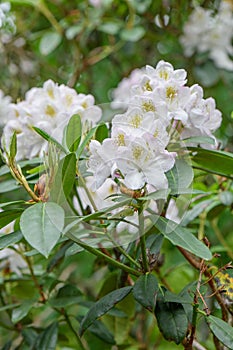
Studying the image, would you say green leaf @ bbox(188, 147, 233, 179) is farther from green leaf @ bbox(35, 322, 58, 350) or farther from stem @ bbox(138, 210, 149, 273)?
green leaf @ bbox(35, 322, 58, 350)

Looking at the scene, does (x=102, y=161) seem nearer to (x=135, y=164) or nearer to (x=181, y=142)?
(x=135, y=164)

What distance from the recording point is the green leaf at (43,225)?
24.9 inches

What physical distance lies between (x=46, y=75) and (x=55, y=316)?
1.05 meters

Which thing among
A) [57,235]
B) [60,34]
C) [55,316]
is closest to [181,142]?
[57,235]

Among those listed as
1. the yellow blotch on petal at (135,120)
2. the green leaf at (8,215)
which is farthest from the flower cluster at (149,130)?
the green leaf at (8,215)

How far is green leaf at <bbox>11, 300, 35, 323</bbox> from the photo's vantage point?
0.99m

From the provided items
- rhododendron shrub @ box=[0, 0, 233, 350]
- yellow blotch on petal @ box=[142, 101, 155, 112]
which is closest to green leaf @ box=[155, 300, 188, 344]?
rhododendron shrub @ box=[0, 0, 233, 350]

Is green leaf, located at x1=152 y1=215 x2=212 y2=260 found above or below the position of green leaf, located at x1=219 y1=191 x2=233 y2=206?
above

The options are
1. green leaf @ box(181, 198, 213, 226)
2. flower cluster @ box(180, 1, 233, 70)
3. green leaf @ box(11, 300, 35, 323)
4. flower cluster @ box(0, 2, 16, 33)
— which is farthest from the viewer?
flower cluster @ box(180, 1, 233, 70)

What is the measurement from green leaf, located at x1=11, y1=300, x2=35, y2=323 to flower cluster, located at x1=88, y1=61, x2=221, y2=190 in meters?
0.34

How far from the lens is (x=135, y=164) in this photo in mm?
740

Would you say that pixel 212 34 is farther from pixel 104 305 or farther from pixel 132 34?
pixel 104 305

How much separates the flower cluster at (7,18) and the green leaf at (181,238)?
3.51 ft

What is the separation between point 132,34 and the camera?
1.78 metres
